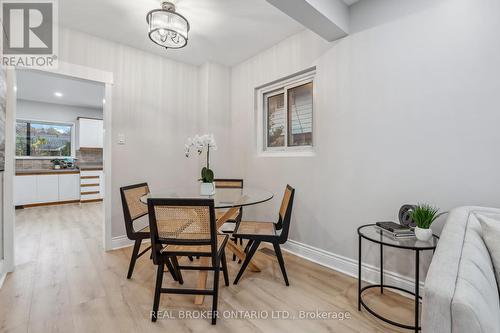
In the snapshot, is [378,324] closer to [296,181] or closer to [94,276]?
[296,181]

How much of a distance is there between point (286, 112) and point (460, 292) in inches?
97.7

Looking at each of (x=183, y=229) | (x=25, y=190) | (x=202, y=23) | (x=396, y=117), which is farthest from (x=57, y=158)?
(x=396, y=117)

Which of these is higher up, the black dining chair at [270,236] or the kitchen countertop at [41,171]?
the kitchen countertop at [41,171]

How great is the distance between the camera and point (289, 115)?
290 centimetres

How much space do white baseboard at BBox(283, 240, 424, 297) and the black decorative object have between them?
0.48 m

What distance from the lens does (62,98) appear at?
208 inches

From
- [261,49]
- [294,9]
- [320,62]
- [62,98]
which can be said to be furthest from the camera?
[62,98]

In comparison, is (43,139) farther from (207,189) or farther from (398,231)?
(398,231)

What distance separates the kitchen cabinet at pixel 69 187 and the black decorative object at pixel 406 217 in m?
6.55

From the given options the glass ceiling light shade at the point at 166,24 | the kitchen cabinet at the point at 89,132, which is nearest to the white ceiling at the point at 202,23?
the glass ceiling light shade at the point at 166,24

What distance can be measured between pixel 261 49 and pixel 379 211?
92.2 inches

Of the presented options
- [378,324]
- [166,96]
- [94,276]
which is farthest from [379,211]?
[166,96]

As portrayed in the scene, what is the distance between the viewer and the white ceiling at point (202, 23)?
2.12 metres

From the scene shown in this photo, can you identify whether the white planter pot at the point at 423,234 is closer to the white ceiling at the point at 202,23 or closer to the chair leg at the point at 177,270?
the chair leg at the point at 177,270
